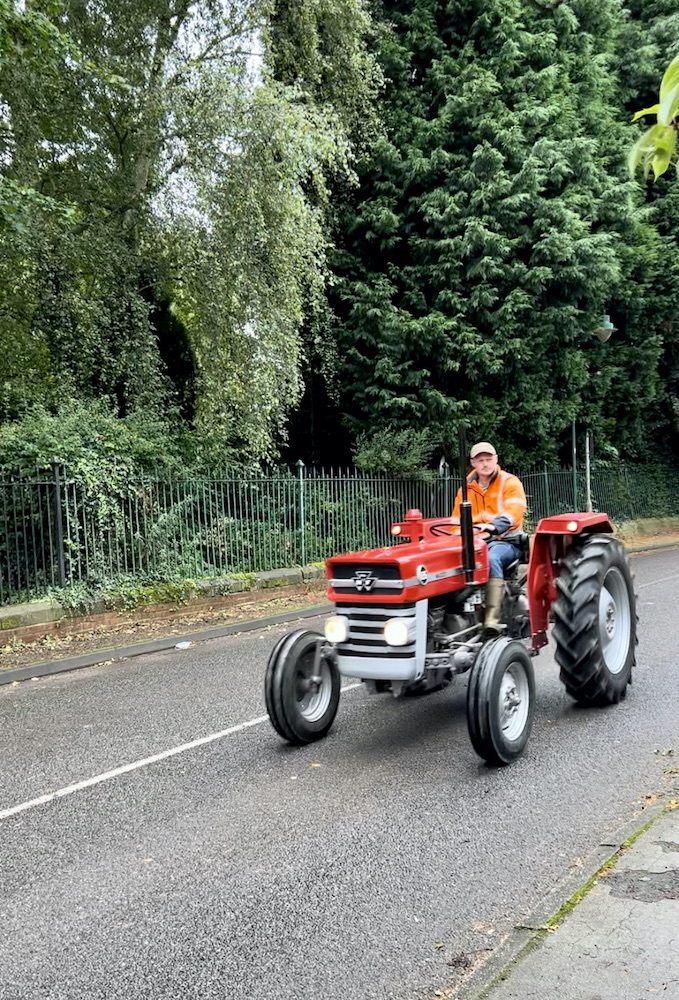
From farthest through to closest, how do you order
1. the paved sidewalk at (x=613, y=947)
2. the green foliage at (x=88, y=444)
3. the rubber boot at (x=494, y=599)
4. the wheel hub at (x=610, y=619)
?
the green foliage at (x=88, y=444), the wheel hub at (x=610, y=619), the rubber boot at (x=494, y=599), the paved sidewalk at (x=613, y=947)

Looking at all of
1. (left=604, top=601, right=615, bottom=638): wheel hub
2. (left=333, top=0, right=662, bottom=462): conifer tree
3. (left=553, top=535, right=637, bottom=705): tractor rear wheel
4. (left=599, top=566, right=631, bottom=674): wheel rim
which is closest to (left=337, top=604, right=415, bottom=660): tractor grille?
(left=553, top=535, right=637, bottom=705): tractor rear wheel

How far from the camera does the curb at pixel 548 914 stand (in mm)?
2895

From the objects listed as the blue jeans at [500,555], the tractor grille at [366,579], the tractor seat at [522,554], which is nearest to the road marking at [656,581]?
the tractor seat at [522,554]

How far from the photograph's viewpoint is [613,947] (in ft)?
9.92

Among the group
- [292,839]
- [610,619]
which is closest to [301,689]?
[292,839]

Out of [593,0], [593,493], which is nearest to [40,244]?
[593,0]

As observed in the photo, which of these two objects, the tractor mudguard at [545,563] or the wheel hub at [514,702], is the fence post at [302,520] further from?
the wheel hub at [514,702]

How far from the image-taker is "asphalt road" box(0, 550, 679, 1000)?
10.6ft

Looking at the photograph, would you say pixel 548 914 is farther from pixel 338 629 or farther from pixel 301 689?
pixel 301 689

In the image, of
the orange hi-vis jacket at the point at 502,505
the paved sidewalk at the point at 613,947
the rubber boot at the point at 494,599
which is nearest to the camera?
the paved sidewalk at the point at 613,947

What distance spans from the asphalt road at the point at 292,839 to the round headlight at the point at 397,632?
2.57ft

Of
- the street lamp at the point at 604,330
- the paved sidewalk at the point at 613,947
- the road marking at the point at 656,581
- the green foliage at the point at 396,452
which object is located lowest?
the road marking at the point at 656,581

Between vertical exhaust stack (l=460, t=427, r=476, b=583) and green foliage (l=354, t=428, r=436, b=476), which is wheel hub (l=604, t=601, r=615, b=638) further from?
green foliage (l=354, t=428, r=436, b=476)

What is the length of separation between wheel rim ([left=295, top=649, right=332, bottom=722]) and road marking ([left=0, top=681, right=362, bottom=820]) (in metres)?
0.75
